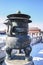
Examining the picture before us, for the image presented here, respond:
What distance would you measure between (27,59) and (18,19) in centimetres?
75

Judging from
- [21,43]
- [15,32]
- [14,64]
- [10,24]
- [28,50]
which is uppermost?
[10,24]

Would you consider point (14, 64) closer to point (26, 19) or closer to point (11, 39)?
point (11, 39)

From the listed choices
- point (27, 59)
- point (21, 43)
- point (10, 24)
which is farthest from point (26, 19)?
point (27, 59)

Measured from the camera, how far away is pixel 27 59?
89.1 inches

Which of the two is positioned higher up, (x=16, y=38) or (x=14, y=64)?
(x=16, y=38)

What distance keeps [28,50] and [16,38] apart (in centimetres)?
32

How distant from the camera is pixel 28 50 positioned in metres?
2.26

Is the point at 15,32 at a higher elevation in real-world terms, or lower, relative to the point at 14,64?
higher

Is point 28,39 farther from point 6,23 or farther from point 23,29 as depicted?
point 6,23

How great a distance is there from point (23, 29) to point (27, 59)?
1.82ft

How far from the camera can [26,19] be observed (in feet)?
7.48

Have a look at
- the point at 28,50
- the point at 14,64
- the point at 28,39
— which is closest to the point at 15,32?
the point at 28,39

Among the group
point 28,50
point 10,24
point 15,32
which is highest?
point 10,24

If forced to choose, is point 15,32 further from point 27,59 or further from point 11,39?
point 27,59
